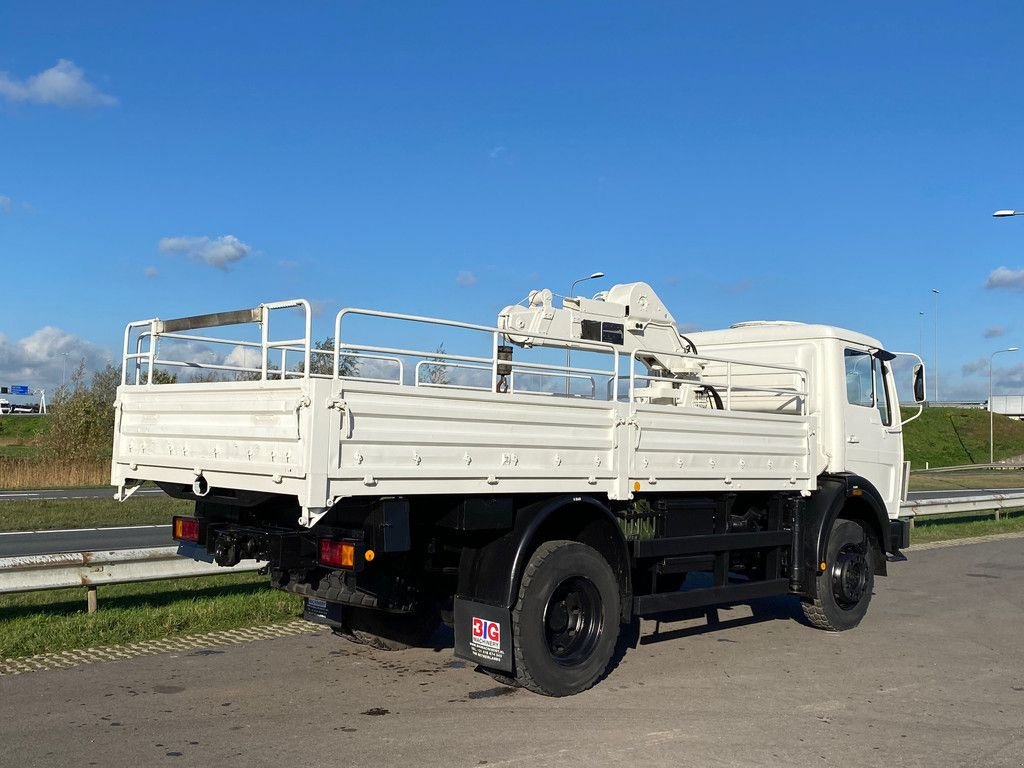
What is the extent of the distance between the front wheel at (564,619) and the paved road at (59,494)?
18688 mm

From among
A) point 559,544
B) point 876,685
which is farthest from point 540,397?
point 876,685

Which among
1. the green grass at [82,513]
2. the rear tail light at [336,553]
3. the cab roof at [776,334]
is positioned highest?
the cab roof at [776,334]

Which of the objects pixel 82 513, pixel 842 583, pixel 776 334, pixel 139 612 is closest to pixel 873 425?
pixel 776 334

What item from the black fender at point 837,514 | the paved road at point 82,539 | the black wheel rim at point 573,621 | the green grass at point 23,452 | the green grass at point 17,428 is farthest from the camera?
the green grass at point 17,428

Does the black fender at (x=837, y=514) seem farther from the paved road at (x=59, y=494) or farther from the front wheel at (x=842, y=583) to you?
the paved road at (x=59, y=494)

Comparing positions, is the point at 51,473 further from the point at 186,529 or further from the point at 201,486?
the point at 201,486

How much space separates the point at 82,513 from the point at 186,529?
14150 mm

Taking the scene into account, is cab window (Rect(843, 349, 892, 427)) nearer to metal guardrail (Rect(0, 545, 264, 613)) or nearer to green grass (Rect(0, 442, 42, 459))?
metal guardrail (Rect(0, 545, 264, 613))

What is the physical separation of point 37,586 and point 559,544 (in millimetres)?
4194

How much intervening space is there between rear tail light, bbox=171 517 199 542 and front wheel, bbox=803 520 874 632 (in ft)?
17.1

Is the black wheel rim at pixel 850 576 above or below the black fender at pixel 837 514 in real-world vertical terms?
below

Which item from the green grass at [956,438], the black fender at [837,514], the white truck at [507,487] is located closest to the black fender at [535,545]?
the white truck at [507,487]

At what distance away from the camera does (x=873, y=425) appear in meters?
9.69

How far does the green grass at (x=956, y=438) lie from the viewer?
67.7 metres
